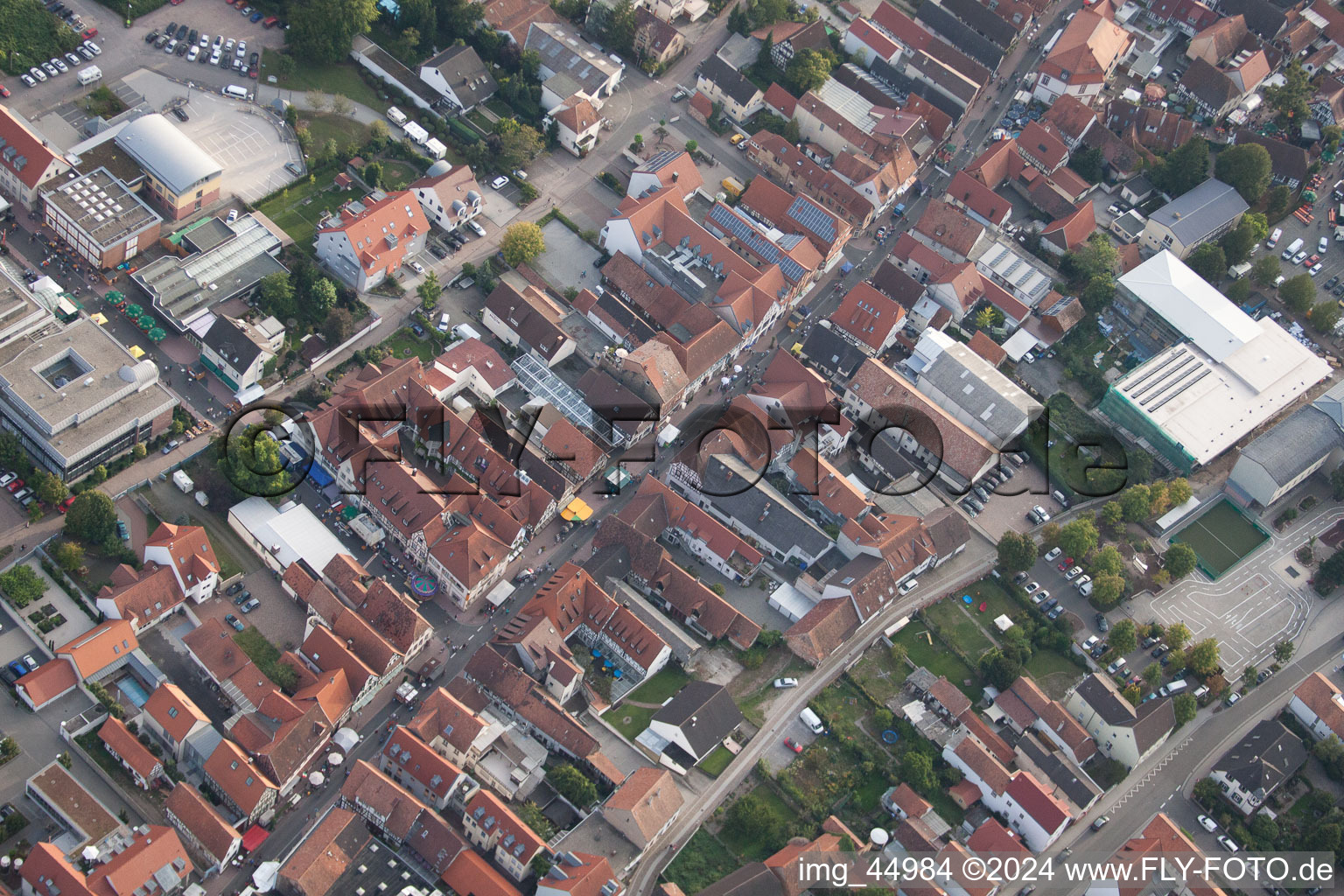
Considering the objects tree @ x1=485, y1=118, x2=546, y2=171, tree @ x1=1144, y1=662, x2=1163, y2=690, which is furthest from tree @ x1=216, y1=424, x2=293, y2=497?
tree @ x1=1144, y1=662, x2=1163, y2=690

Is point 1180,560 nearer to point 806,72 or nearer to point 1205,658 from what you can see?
point 1205,658

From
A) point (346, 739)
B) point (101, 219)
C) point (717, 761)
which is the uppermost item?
point (717, 761)

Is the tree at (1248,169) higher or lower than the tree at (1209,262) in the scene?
higher

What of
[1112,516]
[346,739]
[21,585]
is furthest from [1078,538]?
[21,585]

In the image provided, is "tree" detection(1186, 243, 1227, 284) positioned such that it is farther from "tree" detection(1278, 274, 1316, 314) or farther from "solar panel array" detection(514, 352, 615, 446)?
"solar panel array" detection(514, 352, 615, 446)

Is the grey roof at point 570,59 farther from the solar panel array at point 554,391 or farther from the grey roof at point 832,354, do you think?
the grey roof at point 832,354

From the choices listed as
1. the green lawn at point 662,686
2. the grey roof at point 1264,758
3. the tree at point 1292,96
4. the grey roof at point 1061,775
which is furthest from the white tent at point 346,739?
the tree at point 1292,96
